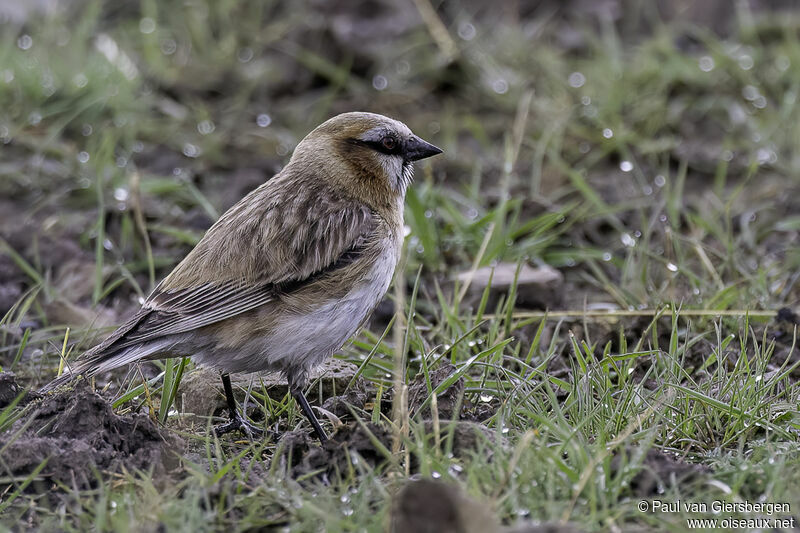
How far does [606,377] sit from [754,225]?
2616 mm

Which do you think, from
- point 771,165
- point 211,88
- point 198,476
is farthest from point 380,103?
point 198,476

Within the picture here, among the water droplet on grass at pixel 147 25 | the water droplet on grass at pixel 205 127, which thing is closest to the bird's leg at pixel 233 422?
the water droplet on grass at pixel 205 127

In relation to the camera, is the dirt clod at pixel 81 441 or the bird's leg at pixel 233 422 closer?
the dirt clod at pixel 81 441

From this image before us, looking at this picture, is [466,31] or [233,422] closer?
[233,422]

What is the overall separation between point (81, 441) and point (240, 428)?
76 cm

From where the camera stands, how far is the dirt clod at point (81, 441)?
11.6 ft

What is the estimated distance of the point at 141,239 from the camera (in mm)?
6086

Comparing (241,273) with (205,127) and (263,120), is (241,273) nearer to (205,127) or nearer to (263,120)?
(205,127)

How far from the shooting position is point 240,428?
14.0 feet

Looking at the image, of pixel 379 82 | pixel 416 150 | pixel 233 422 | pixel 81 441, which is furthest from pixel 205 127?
pixel 81 441

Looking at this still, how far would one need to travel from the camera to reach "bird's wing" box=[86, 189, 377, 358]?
416 centimetres

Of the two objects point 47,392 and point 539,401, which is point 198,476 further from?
point 539,401

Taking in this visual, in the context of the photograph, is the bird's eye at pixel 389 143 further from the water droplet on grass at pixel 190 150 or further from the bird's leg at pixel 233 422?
the water droplet on grass at pixel 190 150

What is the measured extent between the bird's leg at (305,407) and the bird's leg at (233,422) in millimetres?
207
